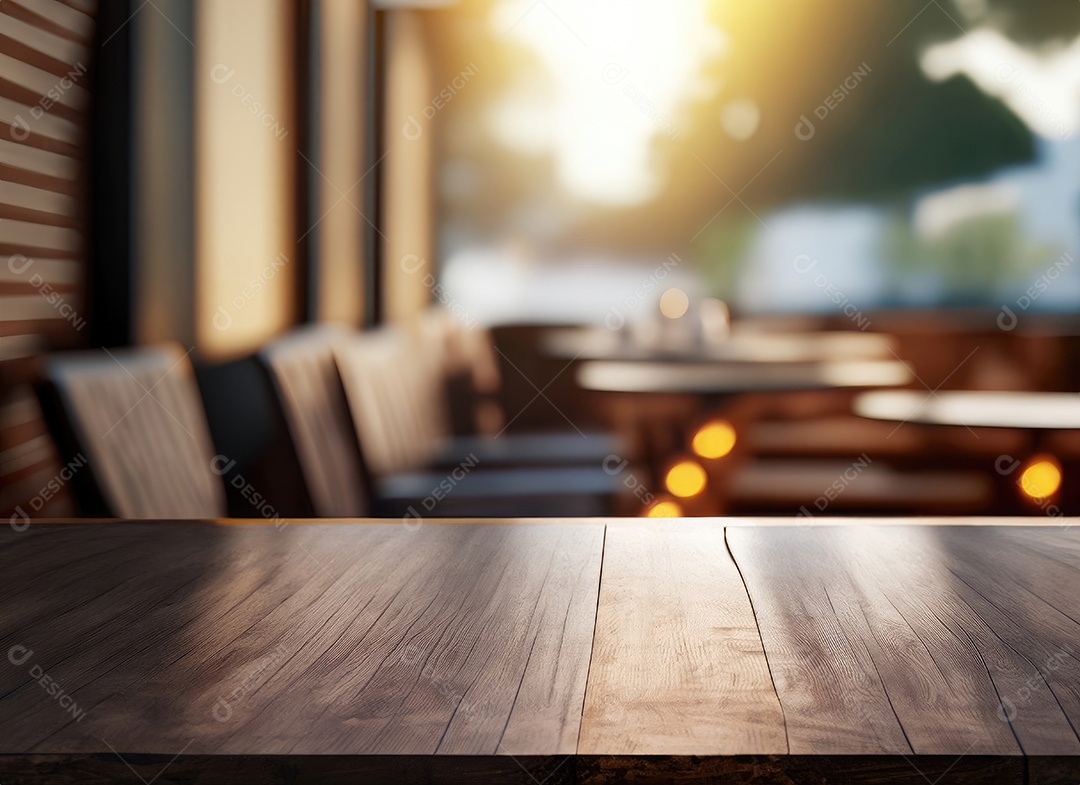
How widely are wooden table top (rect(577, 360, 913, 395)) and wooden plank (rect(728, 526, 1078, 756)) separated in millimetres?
1908

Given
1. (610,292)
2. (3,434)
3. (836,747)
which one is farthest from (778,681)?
(610,292)

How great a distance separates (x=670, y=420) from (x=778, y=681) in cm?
242

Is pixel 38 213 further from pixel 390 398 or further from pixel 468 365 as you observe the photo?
pixel 468 365

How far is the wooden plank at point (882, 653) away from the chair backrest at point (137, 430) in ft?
3.17

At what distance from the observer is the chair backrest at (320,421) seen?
6.65 feet

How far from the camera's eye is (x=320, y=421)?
2203 mm

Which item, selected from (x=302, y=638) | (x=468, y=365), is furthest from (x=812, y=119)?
(x=302, y=638)

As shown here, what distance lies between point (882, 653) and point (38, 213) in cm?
180

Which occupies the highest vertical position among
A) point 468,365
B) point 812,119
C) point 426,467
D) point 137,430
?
point 812,119

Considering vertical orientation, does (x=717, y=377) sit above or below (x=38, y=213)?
below

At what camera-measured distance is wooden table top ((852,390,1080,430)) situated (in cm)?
266

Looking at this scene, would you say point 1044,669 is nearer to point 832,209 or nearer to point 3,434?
point 3,434

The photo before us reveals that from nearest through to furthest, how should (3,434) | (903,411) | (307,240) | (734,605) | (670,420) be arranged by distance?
1. (734,605)
2. (3,434)
3. (903,411)
4. (670,420)
5. (307,240)

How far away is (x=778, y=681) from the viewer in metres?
0.72
